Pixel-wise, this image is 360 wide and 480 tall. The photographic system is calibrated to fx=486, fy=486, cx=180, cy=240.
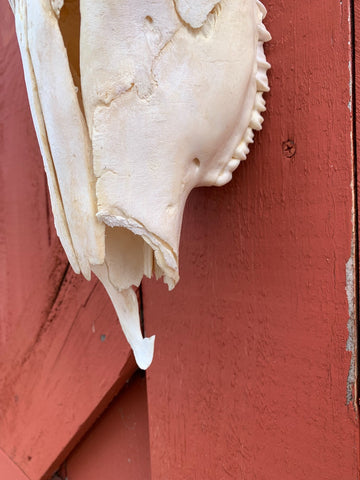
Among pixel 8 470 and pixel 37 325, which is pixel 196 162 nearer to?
pixel 37 325

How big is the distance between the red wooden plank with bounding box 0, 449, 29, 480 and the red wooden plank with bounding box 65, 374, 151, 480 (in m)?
0.14

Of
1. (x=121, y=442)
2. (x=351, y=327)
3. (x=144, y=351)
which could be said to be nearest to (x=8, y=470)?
(x=121, y=442)

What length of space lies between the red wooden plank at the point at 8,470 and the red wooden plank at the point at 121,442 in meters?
0.14

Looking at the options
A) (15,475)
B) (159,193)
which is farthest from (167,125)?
(15,475)

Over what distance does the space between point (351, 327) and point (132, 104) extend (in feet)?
1.03

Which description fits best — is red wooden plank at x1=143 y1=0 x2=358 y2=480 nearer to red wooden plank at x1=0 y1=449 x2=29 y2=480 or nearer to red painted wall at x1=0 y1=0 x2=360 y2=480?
red painted wall at x1=0 y1=0 x2=360 y2=480

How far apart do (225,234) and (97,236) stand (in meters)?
0.21

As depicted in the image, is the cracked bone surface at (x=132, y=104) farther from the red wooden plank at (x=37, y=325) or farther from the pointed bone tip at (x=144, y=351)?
the red wooden plank at (x=37, y=325)

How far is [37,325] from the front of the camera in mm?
934

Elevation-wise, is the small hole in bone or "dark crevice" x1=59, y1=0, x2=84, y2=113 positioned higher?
"dark crevice" x1=59, y1=0, x2=84, y2=113

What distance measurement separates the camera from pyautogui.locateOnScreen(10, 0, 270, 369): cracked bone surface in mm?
415

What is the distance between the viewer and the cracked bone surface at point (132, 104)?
0.42 m

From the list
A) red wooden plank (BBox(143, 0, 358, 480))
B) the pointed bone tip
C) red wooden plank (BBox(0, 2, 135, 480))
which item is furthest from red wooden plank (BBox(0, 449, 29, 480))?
the pointed bone tip

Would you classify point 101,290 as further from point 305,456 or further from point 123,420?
point 305,456
